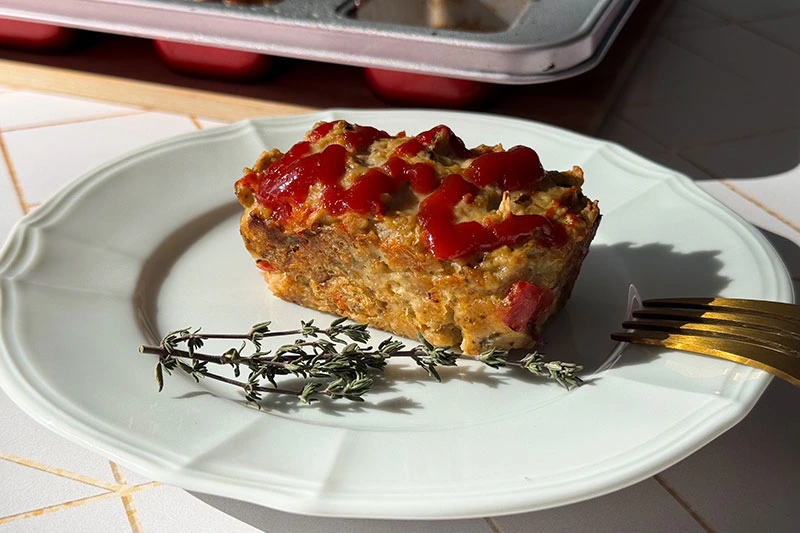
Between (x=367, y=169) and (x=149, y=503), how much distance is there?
2.90 ft

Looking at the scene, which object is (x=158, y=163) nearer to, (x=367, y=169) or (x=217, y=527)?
(x=367, y=169)

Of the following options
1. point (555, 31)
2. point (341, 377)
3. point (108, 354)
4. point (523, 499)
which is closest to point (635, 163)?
point (555, 31)

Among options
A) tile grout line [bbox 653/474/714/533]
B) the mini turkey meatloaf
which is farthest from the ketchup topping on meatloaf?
tile grout line [bbox 653/474/714/533]

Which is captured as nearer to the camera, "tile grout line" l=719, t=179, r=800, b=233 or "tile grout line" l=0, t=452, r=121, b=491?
"tile grout line" l=0, t=452, r=121, b=491

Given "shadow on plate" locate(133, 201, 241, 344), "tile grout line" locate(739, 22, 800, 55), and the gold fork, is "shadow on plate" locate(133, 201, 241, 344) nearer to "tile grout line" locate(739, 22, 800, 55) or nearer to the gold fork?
the gold fork

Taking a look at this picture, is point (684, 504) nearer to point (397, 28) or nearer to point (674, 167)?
point (674, 167)

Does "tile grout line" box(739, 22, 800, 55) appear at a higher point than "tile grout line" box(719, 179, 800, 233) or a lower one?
higher

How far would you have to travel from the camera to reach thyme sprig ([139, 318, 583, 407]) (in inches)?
73.6

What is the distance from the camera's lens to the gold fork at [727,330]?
179cm

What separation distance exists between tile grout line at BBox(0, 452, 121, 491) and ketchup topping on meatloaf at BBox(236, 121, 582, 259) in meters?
0.73

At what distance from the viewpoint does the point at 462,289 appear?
1.96 m

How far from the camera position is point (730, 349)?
184 cm

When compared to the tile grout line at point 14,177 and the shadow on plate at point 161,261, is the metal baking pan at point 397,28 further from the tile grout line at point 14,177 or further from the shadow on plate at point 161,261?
the shadow on plate at point 161,261

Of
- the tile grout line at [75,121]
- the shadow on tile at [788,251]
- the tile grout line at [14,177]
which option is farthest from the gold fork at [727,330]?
the tile grout line at [75,121]
